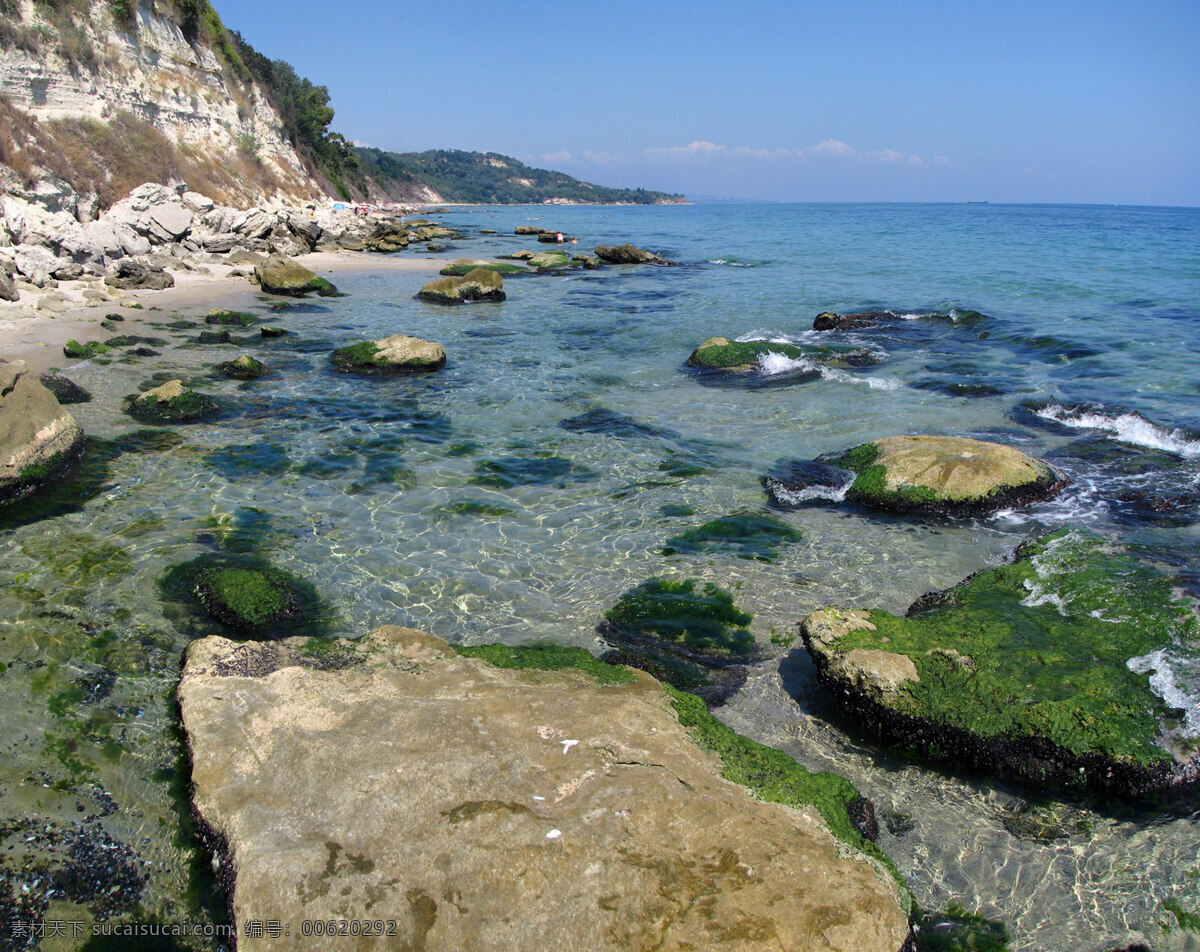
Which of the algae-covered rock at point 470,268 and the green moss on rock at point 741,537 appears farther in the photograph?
the algae-covered rock at point 470,268

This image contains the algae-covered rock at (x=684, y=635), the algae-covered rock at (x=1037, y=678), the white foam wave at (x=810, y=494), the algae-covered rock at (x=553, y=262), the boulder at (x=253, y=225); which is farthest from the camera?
the algae-covered rock at (x=553, y=262)

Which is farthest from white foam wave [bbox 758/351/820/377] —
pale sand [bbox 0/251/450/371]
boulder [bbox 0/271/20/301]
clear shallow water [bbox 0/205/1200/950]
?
boulder [bbox 0/271/20/301]

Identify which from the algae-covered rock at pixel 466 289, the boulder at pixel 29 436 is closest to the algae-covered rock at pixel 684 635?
the boulder at pixel 29 436

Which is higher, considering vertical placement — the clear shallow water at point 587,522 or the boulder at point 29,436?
the boulder at point 29,436

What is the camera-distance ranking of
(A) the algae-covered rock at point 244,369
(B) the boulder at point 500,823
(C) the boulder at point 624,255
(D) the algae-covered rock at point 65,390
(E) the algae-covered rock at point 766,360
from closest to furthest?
(B) the boulder at point 500,823 → (D) the algae-covered rock at point 65,390 → (A) the algae-covered rock at point 244,369 → (E) the algae-covered rock at point 766,360 → (C) the boulder at point 624,255

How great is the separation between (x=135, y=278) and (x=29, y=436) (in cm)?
1771

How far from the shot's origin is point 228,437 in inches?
481

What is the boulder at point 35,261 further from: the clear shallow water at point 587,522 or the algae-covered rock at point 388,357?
the algae-covered rock at point 388,357

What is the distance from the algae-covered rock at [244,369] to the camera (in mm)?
15844

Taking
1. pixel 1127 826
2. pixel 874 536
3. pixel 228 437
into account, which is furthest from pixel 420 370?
pixel 1127 826

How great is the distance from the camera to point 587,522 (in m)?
9.71

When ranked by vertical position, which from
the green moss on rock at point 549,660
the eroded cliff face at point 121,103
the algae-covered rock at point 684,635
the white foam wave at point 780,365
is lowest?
the algae-covered rock at point 684,635

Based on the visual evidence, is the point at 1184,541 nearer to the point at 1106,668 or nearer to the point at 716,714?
the point at 1106,668

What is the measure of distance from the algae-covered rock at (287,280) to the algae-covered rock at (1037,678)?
25.3 metres
